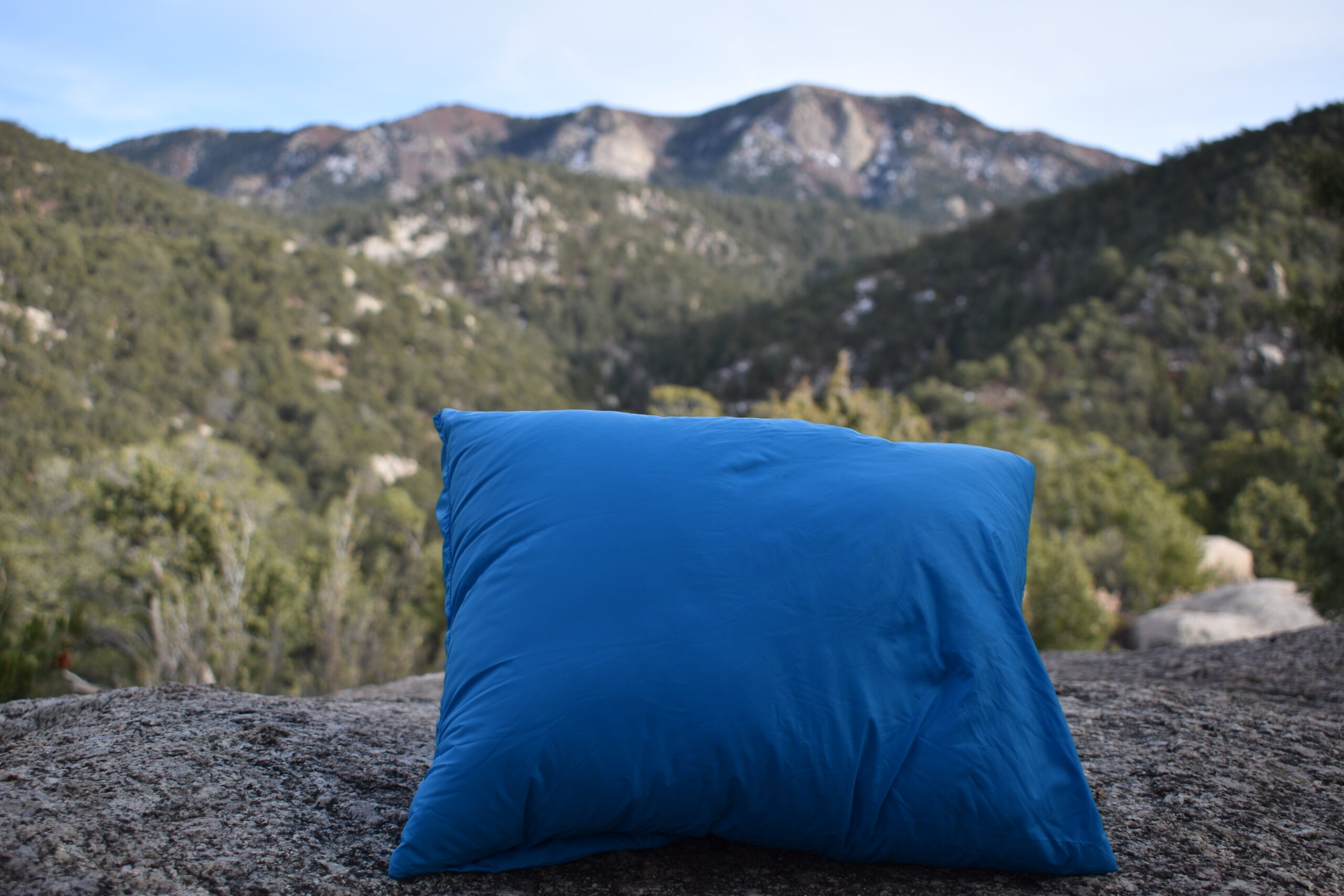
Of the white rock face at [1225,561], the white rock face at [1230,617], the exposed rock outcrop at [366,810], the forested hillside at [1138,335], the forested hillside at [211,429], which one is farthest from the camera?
the forested hillside at [1138,335]

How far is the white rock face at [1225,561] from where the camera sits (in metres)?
12.6

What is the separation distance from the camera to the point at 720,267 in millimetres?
92875

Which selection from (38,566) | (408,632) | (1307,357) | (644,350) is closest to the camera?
(408,632)

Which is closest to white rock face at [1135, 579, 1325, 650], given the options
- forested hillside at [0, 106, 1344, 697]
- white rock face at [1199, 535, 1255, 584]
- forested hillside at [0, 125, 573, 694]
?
forested hillside at [0, 106, 1344, 697]

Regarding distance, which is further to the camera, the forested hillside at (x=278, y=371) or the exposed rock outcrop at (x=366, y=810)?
the forested hillside at (x=278, y=371)

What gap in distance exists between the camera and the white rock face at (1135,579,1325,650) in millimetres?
5648

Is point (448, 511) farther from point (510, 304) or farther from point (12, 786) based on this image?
point (510, 304)

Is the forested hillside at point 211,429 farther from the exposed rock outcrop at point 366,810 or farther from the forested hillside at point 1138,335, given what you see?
the forested hillside at point 1138,335

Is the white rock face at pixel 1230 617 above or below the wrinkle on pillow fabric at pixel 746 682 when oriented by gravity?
below

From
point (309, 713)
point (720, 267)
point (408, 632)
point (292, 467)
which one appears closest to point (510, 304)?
point (720, 267)

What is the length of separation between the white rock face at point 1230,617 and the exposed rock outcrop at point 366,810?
177 inches

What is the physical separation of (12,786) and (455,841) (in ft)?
2.22

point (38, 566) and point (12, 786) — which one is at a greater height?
point (12, 786)

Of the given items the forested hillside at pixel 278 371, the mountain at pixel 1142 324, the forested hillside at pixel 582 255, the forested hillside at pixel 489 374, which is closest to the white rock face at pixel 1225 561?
the forested hillside at pixel 489 374
